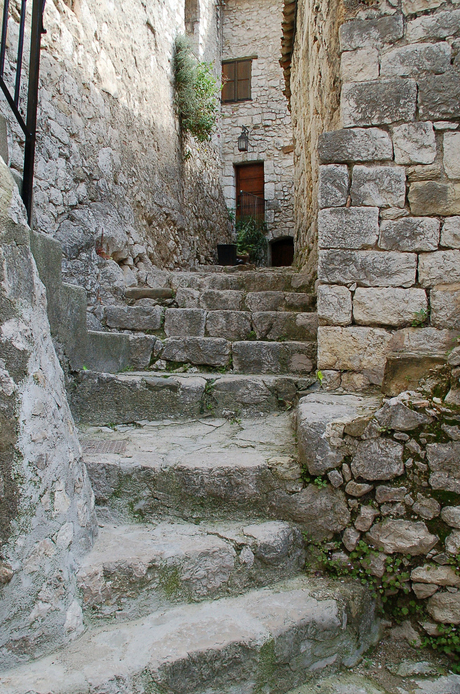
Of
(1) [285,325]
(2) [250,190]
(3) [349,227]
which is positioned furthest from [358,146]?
(2) [250,190]

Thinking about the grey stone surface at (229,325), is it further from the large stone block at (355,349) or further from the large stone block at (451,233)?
the large stone block at (451,233)

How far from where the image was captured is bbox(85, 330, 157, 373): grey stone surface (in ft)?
9.72

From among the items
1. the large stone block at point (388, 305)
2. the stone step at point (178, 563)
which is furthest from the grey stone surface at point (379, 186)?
the stone step at point (178, 563)

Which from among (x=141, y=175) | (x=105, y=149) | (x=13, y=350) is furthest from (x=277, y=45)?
(x=13, y=350)

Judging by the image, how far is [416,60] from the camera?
8.74 feet

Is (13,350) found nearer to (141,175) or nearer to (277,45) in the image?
(141,175)

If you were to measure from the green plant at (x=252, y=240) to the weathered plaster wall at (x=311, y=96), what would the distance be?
4.01m

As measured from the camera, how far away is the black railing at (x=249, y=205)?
11.1 meters

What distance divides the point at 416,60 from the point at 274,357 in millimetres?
1876

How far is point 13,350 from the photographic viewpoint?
4.81 feet

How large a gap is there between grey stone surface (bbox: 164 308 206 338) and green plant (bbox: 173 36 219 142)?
13.9ft

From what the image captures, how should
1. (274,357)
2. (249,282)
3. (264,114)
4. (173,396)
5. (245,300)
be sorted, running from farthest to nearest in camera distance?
(264,114), (249,282), (245,300), (274,357), (173,396)

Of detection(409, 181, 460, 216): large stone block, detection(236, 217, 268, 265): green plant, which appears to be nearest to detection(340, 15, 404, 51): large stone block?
detection(409, 181, 460, 216): large stone block

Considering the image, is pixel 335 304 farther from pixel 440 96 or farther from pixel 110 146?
pixel 110 146
